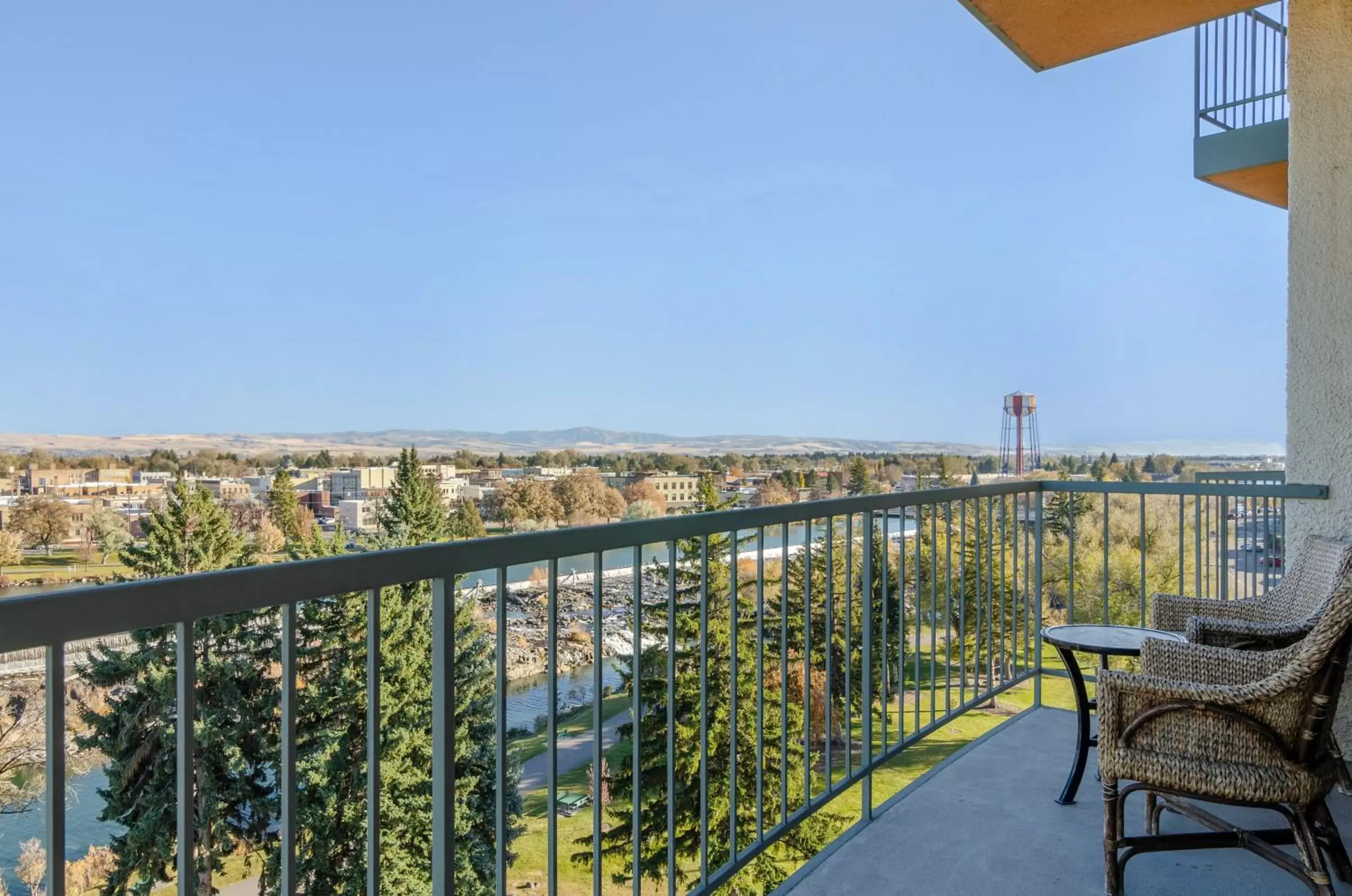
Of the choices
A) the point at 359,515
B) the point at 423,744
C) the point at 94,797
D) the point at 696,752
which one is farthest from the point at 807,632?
the point at 359,515

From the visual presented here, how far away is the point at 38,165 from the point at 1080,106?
47977mm

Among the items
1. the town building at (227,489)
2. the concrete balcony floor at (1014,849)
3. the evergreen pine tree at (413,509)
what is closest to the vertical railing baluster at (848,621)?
the concrete balcony floor at (1014,849)

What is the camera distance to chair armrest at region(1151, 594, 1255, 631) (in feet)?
9.93

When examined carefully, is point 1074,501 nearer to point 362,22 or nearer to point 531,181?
point 531,181

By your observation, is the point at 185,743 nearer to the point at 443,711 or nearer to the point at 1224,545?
the point at 443,711

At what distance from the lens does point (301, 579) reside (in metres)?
1.13

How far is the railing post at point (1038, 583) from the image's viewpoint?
3.81 meters

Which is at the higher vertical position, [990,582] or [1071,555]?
[1071,555]

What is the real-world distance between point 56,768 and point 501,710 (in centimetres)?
66

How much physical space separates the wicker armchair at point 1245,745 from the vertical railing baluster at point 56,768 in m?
2.14

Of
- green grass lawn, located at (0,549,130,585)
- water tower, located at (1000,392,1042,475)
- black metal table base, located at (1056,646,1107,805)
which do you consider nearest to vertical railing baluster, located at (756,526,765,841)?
black metal table base, located at (1056,646,1107,805)

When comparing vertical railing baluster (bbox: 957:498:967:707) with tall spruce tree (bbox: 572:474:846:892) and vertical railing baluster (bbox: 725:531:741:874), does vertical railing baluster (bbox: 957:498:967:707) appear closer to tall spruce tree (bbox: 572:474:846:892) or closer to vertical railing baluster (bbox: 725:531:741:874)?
vertical railing baluster (bbox: 725:531:741:874)

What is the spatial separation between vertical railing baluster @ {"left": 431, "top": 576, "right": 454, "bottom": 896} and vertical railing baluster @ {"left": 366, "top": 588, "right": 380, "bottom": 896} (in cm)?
11

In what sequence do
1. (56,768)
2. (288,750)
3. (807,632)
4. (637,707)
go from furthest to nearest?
1. (807,632)
2. (637,707)
3. (288,750)
4. (56,768)
